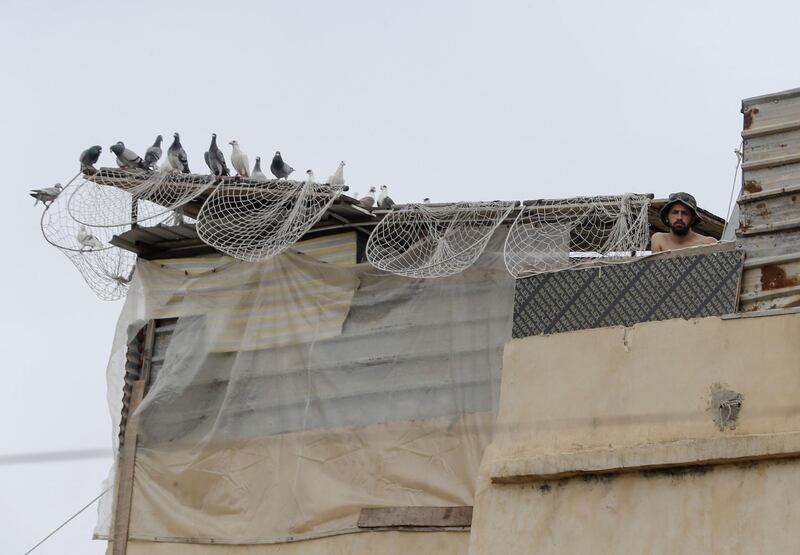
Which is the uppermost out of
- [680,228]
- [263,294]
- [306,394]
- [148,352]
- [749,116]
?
[749,116]

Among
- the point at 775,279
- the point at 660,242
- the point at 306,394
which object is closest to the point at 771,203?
the point at 775,279

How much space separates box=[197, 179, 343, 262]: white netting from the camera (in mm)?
10523

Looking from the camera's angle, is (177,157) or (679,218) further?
(177,157)

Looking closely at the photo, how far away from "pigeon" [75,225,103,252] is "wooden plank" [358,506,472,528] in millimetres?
2988

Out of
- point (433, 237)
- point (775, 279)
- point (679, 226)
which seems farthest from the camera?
point (433, 237)

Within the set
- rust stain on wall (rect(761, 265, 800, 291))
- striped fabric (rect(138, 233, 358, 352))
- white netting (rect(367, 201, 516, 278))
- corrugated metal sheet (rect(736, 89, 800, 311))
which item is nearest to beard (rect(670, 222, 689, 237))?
corrugated metal sheet (rect(736, 89, 800, 311))

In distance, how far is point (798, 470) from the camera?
271 inches

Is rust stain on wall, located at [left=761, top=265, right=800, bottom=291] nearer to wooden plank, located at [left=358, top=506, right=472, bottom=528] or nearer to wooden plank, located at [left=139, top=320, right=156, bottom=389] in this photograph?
wooden plank, located at [left=358, top=506, right=472, bottom=528]

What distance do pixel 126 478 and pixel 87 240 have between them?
5.89ft

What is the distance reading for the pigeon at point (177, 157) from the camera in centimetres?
1197

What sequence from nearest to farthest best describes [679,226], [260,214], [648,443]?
[648,443], [679,226], [260,214]

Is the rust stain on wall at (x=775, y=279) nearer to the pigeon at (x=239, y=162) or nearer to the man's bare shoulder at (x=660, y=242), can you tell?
the man's bare shoulder at (x=660, y=242)

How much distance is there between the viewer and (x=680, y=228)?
8.91 metres

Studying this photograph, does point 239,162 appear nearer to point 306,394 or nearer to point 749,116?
point 306,394
